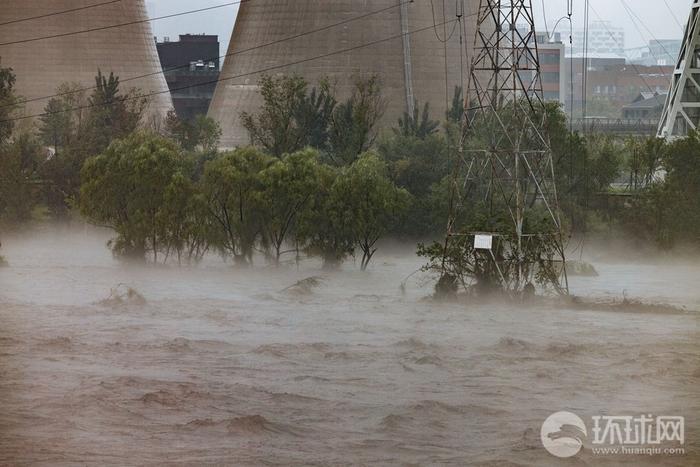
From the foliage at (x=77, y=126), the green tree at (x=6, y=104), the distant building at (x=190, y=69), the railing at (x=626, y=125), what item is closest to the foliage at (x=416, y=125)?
the foliage at (x=77, y=126)

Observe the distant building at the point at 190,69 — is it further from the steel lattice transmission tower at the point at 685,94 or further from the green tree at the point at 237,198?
the green tree at the point at 237,198

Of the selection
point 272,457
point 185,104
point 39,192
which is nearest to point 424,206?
point 39,192

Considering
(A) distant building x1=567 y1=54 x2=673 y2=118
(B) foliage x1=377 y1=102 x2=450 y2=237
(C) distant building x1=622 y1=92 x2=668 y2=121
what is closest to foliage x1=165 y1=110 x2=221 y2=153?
(B) foliage x1=377 y1=102 x2=450 y2=237

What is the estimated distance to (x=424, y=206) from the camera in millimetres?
20844

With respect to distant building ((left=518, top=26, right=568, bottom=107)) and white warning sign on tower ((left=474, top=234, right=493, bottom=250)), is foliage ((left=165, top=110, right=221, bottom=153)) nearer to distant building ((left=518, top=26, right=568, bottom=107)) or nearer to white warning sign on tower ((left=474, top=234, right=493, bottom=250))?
white warning sign on tower ((left=474, top=234, right=493, bottom=250))

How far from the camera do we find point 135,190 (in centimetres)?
2016

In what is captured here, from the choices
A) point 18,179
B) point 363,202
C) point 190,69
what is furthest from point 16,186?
point 190,69

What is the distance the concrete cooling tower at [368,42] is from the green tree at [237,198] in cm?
806

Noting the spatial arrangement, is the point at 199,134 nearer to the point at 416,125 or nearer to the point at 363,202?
the point at 416,125

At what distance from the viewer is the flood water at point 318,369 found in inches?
375

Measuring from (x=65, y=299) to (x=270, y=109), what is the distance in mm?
9193

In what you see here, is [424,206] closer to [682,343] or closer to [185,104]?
[682,343]

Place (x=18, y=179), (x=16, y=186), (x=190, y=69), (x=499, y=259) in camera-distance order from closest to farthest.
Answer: (x=499, y=259) < (x=16, y=186) < (x=18, y=179) < (x=190, y=69)

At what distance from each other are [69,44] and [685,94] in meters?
12.9
